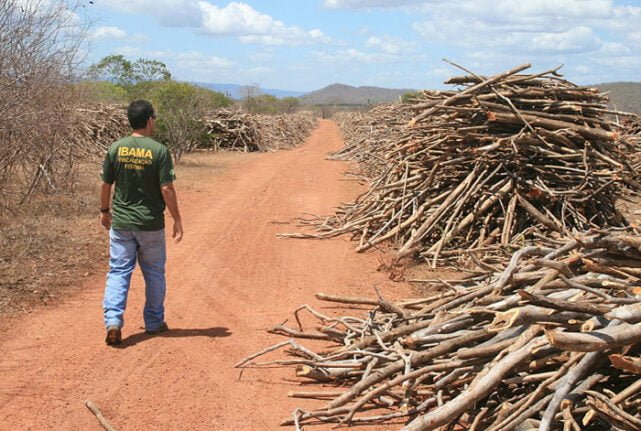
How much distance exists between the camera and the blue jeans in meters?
5.42

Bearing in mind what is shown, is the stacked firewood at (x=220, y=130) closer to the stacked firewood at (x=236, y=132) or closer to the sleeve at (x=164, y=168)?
the stacked firewood at (x=236, y=132)

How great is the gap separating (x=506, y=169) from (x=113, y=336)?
540cm

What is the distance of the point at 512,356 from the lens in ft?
11.3

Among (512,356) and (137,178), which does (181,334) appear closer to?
(137,178)

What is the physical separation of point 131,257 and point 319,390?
6.32 ft

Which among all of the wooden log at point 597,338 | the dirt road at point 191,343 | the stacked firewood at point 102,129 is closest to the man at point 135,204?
the dirt road at point 191,343

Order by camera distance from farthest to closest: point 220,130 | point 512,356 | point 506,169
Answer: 1. point 220,130
2. point 506,169
3. point 512,356

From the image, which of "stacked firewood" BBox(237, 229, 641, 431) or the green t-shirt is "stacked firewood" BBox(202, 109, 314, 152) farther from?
"stacked firewood" BBox(237, 229, 641, 431)

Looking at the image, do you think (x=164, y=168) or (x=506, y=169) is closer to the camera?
(x=164, y=168)

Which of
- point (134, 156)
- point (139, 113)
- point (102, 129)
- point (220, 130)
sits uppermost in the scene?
point (139, 113)

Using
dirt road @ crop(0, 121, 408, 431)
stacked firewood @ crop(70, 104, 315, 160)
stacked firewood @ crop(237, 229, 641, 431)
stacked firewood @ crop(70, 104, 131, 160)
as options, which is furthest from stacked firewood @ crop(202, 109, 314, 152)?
stacked firewood @ crop(237, 229, 641, 431)

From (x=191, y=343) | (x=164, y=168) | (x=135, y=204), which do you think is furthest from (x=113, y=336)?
(x=164, y=168)

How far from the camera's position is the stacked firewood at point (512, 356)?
3207 mm

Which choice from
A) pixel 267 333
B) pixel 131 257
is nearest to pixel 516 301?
pixel 267 333
